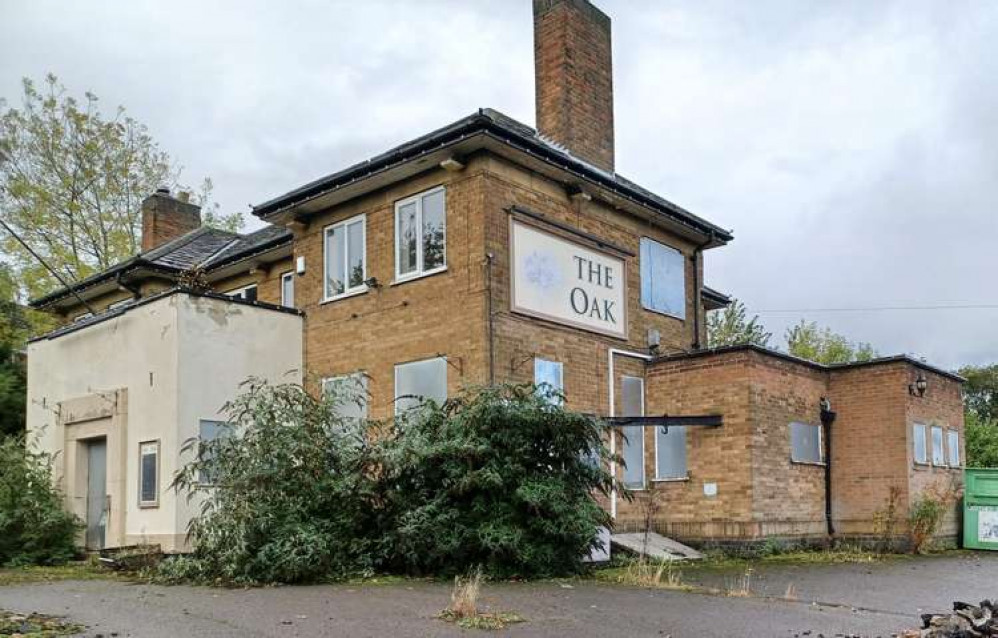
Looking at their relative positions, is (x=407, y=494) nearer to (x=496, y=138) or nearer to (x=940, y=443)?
(x=496, y=138)

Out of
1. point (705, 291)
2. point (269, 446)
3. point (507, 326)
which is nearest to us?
point (269, 446)

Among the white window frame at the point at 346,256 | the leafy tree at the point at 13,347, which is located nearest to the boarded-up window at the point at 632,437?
the white window frame at the point at 346,256

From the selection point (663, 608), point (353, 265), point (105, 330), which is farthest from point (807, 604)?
point (105, 330)

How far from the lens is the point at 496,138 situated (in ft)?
47.7

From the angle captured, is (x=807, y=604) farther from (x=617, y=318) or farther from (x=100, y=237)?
(x=100, y=237)

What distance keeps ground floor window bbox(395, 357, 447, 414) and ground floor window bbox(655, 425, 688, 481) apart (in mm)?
4354

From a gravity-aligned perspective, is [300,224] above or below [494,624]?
above

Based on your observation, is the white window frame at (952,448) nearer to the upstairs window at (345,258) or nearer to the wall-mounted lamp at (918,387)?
the wall-mounted lamp at (918,387)

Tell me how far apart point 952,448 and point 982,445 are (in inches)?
380

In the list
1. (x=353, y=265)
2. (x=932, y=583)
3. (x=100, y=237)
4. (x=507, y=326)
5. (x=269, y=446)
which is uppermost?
(x=100, y=237)

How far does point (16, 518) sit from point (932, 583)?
1414 centimetres

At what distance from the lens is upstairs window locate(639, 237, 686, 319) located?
18422 mm

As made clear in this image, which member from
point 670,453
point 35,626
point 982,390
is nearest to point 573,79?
point 670,453

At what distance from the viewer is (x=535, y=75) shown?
18.9 m
